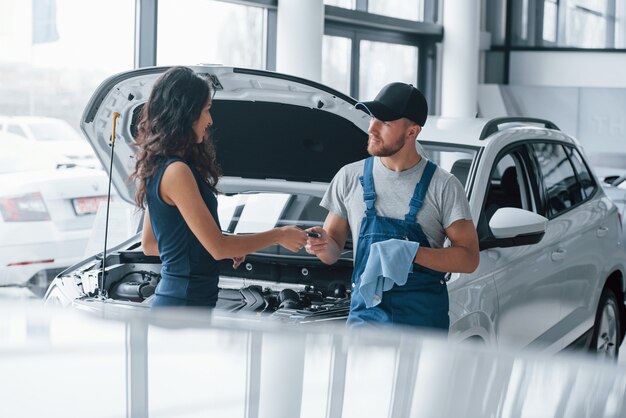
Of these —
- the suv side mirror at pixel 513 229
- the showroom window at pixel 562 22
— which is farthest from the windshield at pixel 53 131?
the showroom window at pixel 562 22

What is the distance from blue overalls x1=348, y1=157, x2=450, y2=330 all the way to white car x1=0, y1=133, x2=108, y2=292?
3.89 meters

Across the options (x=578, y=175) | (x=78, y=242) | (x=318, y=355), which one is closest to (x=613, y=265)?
(x=578, y=175)

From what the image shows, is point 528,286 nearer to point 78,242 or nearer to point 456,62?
Result: point 78,242

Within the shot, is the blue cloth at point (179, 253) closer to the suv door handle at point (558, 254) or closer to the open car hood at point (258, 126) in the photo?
the open car hood at point (258, 126)

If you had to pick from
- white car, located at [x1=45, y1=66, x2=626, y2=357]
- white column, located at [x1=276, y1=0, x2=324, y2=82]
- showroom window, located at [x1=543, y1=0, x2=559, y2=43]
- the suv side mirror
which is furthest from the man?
showroom window, located at [x1=543, y1=0, x2=559, y2=43]

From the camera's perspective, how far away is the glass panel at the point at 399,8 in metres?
11.5

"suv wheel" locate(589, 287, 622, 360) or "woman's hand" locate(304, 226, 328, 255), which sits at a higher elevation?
"woman's hand" locate(304, 226, 328, 255)

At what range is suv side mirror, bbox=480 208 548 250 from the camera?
3490 mm

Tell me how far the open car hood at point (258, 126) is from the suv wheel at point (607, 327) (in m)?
1.85

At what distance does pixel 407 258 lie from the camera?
277 cm

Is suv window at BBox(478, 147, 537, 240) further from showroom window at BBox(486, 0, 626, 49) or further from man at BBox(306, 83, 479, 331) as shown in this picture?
showroom window at BBox(486, 0, 626, 49)

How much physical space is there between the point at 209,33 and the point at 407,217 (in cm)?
631

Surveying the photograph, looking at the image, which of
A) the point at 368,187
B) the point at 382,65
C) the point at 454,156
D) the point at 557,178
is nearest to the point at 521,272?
the point at 454,156

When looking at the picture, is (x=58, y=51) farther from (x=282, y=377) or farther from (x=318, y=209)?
(x=282, y=377)
